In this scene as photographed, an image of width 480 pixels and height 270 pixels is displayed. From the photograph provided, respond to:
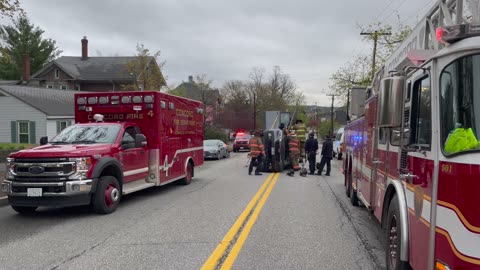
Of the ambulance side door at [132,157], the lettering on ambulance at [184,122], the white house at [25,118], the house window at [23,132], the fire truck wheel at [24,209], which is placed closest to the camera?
the fire truck wheel at [24,209]

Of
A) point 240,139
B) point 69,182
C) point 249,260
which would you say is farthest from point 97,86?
point 249,260

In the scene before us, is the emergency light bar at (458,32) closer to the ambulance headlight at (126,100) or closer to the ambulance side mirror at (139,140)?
the ambulance side mirror at (139,140)

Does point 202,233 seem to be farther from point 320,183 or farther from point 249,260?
point 320,183

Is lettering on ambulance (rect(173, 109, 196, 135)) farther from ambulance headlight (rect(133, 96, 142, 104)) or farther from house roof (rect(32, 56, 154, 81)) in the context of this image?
house roof (rect(32, 56, 154, 81))

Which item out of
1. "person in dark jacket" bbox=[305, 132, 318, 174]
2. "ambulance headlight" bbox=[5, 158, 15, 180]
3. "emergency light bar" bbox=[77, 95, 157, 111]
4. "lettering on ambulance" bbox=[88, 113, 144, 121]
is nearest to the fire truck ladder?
"ambulance headlight" bbox=[5, 158, 15, 180]

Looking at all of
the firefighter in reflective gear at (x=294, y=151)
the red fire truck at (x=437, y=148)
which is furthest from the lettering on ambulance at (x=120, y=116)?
the firefighter in reflective gear at (x=294, y=151)

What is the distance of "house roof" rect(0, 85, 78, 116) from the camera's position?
31250mm

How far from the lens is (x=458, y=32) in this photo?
10.2 ft

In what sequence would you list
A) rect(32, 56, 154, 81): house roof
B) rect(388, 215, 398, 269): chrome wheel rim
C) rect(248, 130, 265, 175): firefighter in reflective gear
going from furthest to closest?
rect(32, 56, 154, 81): house roof < rect(248, 130, 265, 175): firefighter in reflective gear < rect(388, 215, 398, 269): chrome wheel rim

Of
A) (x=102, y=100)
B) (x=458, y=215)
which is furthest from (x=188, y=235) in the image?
(x=102, y=100)

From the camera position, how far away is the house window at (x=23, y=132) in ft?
102

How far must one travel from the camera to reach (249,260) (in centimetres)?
563

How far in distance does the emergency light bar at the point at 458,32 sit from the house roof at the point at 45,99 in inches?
1235

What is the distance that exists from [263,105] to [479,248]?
7609 cm
